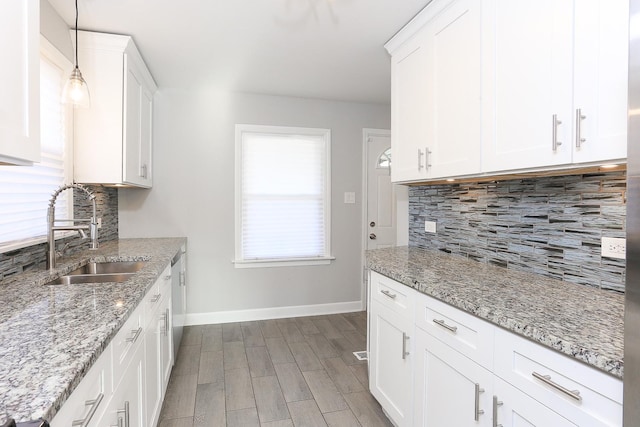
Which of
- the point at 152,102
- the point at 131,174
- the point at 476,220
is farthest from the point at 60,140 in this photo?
the point at 476,220

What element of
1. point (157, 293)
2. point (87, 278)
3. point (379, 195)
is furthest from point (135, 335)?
point (379, 195)

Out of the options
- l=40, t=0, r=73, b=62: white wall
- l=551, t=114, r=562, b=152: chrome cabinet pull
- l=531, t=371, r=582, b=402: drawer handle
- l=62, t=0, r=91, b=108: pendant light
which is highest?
l=40, t=0, r=73, b=62: white wall

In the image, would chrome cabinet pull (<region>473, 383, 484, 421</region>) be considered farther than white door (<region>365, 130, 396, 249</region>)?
No

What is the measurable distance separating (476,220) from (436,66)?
965 millimetres

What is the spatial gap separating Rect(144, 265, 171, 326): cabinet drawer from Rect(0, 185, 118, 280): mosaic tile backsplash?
646mm

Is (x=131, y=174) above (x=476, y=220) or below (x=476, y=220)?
above

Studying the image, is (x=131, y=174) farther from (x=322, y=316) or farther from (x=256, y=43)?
(x=322, y=316)

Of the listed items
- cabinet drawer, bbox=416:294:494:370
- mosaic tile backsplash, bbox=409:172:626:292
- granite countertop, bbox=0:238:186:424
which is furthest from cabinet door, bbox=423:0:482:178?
granite countertop, bbox=0:238:186:424

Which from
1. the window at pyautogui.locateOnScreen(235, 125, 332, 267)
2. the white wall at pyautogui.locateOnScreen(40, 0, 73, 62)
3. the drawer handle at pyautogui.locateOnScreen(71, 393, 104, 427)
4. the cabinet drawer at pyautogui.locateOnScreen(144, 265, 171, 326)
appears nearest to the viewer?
the drawer handle at pyautogui.locateOnScreen(71, 393, 104, 427)

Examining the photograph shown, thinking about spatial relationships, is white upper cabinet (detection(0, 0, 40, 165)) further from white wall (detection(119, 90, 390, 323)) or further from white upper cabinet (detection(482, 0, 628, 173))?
white wall (detection(119, 90, 390, 323))

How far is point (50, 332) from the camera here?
1.02m

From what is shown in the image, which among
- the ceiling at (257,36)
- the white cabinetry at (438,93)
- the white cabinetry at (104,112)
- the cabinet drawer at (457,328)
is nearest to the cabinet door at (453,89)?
the white cabinetry at (438,93)

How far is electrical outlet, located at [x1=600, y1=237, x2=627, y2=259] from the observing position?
54.8 inches

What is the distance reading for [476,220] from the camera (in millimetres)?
2195
